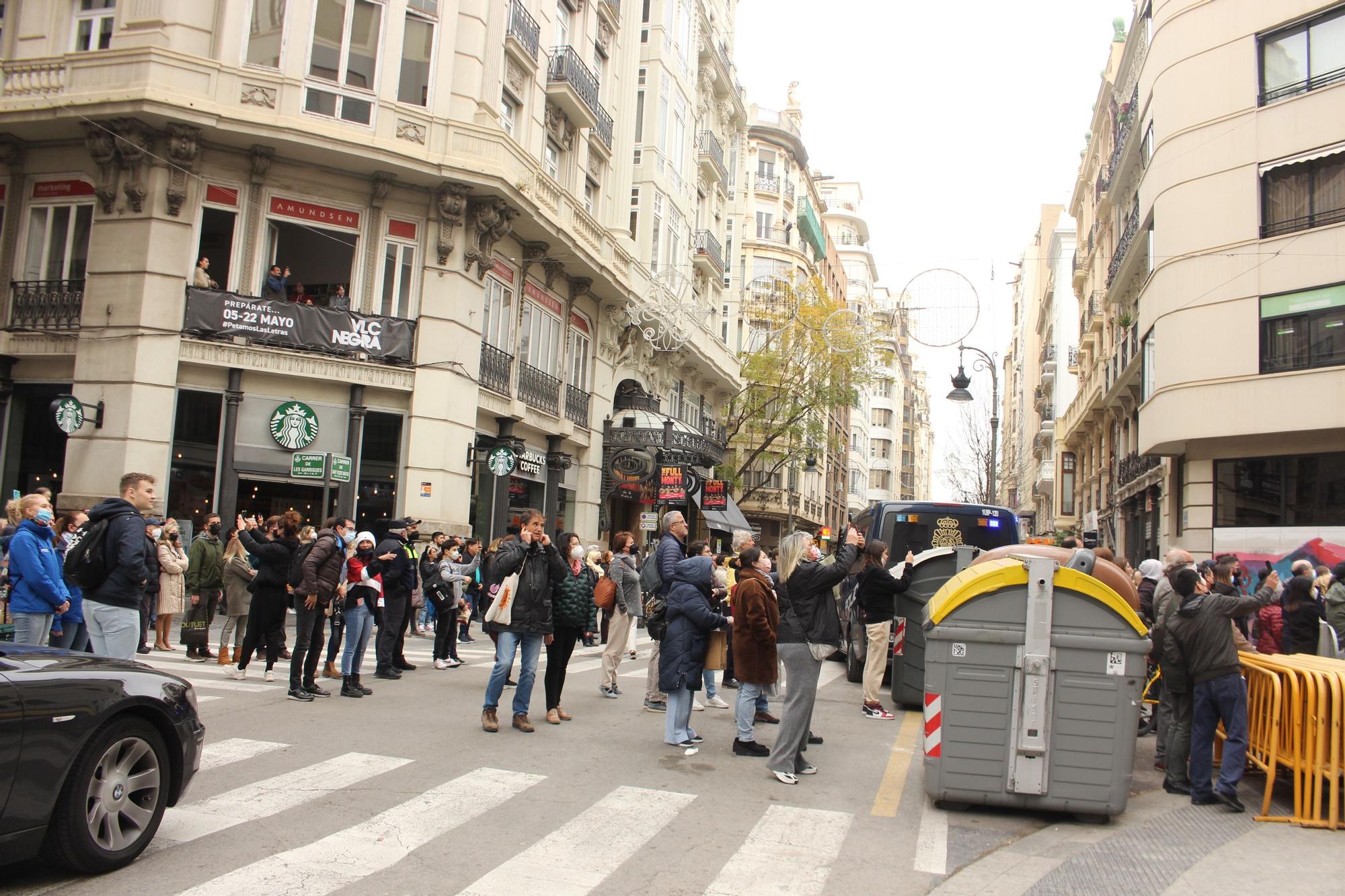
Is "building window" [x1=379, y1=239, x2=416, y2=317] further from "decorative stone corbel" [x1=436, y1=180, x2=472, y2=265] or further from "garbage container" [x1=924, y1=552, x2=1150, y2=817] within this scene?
"garbage container" [x1=924, y1=552, x2=1150, y2=817]

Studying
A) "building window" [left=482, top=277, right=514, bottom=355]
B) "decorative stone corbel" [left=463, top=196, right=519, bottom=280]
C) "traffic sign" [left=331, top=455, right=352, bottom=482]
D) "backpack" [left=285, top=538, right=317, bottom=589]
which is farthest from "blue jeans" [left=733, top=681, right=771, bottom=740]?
"building window" [left=482, top=277, right=514, bottom=355]

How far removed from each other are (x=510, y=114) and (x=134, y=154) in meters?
8.29

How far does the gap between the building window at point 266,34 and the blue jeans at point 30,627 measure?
583 inches

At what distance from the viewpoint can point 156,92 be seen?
18.4 metres

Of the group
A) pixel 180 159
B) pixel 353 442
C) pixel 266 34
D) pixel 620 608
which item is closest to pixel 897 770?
pixel 620 608

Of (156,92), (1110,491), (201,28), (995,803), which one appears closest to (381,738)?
(995,803)

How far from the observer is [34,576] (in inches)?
310

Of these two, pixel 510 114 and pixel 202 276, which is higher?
pixel 510 114

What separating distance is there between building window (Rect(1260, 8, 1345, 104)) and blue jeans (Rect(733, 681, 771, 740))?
66.9 ft

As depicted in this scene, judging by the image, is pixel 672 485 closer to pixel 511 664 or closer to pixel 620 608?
pixel 620 608

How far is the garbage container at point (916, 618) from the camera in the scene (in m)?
11.6

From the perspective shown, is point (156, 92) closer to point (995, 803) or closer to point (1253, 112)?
point (995, 803)

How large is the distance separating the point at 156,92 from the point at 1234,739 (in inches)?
753

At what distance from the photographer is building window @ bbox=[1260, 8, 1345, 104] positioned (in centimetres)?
2134
